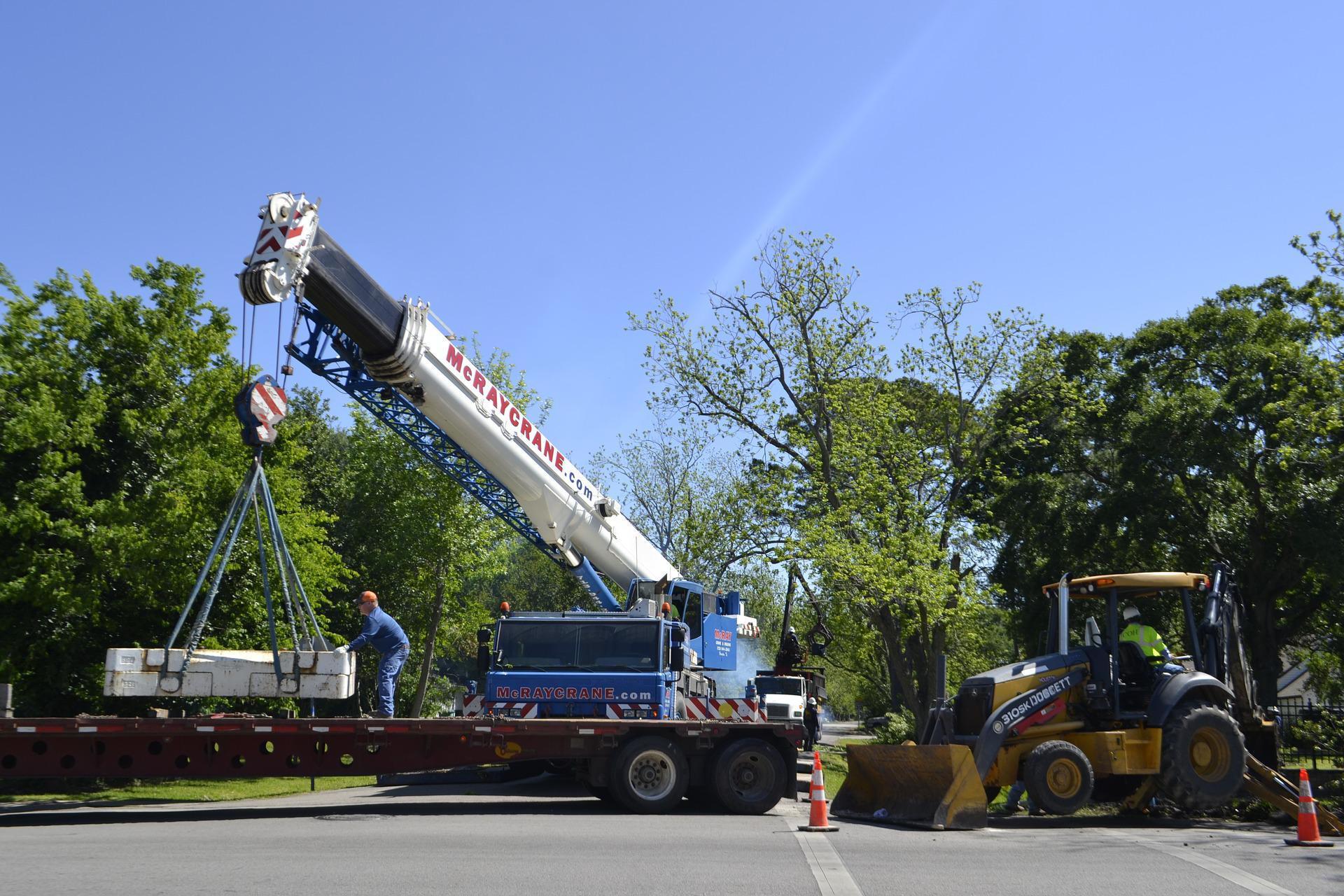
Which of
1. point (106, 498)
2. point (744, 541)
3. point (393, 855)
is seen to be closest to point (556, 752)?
point (393, 855)

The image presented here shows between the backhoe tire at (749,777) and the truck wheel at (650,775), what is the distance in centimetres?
50

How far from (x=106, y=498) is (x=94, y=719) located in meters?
9.06

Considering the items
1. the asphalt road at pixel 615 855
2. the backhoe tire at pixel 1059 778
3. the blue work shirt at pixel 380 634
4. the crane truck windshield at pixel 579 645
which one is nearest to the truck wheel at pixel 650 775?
the asphalt road at pixel 615 855

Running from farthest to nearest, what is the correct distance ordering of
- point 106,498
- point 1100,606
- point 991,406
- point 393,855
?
point 991,406
point 106,498
point 1100,606
point 393,855

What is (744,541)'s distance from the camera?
31.3 m

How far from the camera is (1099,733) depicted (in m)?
13.5

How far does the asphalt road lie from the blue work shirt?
2016 millimetres

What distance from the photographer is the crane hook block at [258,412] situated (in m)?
13.0

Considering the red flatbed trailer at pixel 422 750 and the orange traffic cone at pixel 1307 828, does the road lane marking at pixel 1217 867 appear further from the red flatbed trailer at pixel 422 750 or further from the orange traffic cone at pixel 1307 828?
the red flatbed trailer at pixel 422 750

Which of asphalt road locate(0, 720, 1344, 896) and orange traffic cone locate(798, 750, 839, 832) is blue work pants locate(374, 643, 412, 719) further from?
orange traffic cone locate(798, 750, 839, 832)

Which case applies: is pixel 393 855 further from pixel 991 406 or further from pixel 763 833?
pixel 991 406

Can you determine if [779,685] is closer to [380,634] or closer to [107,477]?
[380,634]

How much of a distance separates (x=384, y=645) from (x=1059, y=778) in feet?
27.2

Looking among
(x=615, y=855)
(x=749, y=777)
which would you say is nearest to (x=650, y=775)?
(x=749, y=777)
